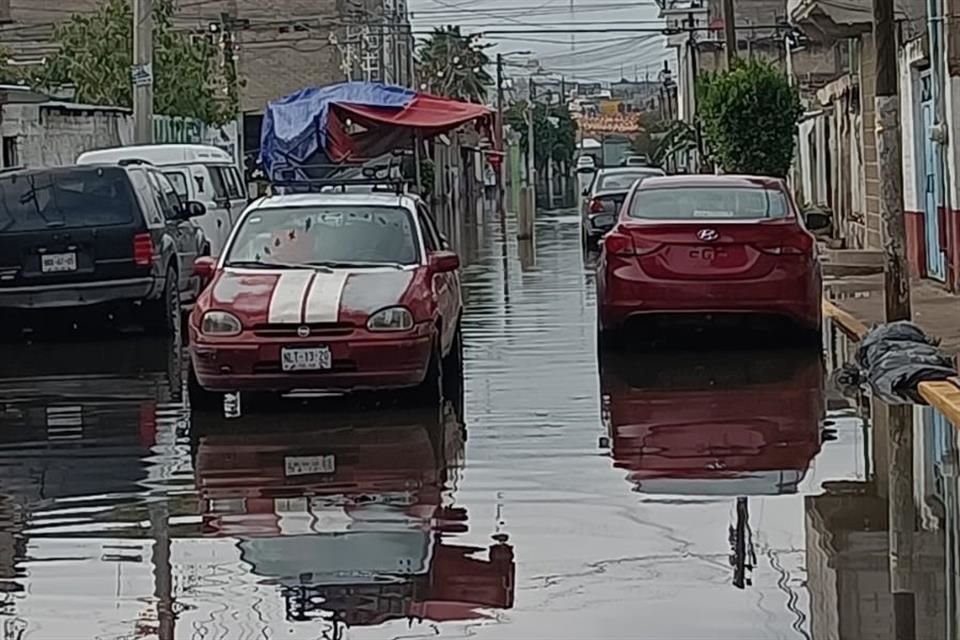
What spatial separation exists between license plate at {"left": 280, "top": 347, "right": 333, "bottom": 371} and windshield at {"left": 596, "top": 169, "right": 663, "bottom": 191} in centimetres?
2314

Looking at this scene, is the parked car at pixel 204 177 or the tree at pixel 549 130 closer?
the parked car at pixel 204 177

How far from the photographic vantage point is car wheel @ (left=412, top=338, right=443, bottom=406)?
1377 cm

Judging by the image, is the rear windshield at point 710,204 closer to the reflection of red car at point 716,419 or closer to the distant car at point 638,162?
the reflection of red car at point 716,419

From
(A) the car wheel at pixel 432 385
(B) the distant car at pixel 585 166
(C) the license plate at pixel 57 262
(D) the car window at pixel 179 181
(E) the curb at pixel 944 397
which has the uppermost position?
(B) the distant car at pixel 585 166

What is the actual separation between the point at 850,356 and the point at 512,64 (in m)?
70.6

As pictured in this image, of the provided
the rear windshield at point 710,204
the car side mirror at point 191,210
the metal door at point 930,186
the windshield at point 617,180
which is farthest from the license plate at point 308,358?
the windshield at point 617,180

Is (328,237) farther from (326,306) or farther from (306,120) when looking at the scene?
(306,120)

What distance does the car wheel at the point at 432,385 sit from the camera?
13775 millimetres

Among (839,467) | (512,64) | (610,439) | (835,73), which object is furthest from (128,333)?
(512,64)

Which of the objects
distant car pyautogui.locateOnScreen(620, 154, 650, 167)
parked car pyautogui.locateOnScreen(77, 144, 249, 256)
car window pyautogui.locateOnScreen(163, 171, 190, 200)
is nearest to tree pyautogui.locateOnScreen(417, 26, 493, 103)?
distant car pyautogui.locateOnScreen(620, 154, 650, 167)

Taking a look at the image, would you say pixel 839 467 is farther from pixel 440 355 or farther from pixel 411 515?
pixel 440 355

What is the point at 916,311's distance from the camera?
20.2 m

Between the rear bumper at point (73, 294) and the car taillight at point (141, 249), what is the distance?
0.58 feet

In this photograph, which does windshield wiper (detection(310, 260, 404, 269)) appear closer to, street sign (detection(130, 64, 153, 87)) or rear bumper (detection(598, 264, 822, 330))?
rear bumper (detection(598, 264, 822, 330))
